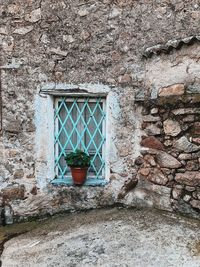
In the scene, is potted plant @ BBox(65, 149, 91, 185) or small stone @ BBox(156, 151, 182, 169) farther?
potted plant @ BBox(65, 149, 91, 185)

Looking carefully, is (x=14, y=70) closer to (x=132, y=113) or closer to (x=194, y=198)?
(x=132, y=113)

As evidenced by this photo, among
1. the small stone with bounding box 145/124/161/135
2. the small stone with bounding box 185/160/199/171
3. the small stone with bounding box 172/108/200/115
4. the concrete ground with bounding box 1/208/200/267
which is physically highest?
the small stone with bounding box 172/108/200/115

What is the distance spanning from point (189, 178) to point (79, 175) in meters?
1.38

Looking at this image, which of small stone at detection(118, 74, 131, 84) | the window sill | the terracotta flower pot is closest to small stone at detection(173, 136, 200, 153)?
small stone at detection(118, 74, 131, 84)

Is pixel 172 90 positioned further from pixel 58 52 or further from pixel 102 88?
pixel 58 52

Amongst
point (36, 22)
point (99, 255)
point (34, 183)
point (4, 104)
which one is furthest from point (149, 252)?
point (36, 22)

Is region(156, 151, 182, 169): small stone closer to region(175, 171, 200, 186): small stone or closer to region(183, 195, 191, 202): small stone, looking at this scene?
region(175, 171, 200, 186): small stone

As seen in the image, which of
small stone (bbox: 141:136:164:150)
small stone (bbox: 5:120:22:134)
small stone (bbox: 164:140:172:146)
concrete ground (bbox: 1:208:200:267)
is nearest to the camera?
concrete ground (bbox: 1:208:200:267)

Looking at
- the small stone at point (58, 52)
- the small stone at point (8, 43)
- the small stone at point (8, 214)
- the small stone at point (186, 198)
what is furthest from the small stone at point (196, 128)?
the small stone at point (8, 214)

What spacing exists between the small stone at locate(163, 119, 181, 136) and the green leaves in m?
1.07

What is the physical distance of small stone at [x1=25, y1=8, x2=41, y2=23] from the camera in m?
4.10

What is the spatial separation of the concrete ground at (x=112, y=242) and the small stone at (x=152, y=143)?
2.62 ft

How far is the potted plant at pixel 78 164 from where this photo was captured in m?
4.16

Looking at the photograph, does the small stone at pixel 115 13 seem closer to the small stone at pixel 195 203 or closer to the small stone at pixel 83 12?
the small stone at pixel 83 12
